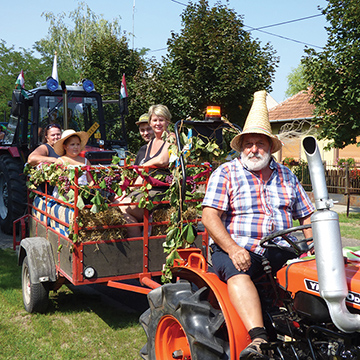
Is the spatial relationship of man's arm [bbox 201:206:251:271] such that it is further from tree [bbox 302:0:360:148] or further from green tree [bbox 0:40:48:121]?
green tree [bbox 0:40:48:121]

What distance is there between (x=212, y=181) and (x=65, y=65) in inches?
1454

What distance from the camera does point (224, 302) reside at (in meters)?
2.65

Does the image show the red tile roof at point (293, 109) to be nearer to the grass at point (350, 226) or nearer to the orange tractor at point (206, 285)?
the grass at point (350, 226)

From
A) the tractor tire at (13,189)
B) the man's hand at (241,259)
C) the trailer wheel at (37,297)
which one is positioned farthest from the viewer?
the tractor tire at (13,189)

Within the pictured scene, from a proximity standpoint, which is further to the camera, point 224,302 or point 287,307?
point 224,302

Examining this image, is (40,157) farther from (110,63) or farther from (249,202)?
(110,63)

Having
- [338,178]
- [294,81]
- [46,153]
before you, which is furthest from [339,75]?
[294,81]

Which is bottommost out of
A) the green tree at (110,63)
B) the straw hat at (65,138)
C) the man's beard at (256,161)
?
the man's beard at (256,161)

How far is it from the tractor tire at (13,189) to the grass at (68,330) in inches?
110

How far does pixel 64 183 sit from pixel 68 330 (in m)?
1.36

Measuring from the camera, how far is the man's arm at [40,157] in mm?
A: 5684

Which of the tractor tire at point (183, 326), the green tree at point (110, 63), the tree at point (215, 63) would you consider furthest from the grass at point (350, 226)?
the green tree at point (110, 63)

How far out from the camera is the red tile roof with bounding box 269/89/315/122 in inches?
818

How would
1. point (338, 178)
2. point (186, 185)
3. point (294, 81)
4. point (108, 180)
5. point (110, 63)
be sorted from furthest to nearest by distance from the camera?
point (294, 81) → point (110, 63) → point (338, 178) → point (186, 185) → point (108, 180)
